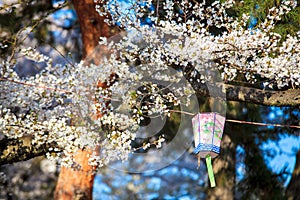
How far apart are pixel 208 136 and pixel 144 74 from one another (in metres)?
0.75

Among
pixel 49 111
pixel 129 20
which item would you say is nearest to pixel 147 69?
pixel 129 20

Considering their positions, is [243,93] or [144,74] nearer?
[243,93]

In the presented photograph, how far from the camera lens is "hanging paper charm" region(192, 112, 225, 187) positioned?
246 cm

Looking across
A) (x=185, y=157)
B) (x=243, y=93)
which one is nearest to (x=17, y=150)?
(x=243, y=93)

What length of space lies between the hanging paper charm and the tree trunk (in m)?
1.49

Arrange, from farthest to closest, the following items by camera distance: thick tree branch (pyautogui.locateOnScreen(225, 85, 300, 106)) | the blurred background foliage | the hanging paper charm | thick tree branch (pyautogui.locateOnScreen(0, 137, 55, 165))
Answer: the blurred background foliage, thick tree branch (pyautogui.locateOnScreen(0, 137, 55, 165)), thick tree branch (pyautogui.locateOnScreen(225, 85, 300, 106)), the hanging paper charm

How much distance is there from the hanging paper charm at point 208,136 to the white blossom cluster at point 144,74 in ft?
0.75

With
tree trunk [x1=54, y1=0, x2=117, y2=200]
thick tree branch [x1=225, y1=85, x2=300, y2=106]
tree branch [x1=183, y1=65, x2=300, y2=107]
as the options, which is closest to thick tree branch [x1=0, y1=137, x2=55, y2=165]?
tree trunk [x1=54, y1=0, x2=117, y2=200]

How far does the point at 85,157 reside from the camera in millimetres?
3838

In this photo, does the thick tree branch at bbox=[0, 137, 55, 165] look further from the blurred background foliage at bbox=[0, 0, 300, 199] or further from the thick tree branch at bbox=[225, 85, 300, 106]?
the thick tree branch at bbox=[225, 85, 300, 106]

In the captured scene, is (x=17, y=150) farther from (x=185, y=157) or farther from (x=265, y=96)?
(x=185, y=157)

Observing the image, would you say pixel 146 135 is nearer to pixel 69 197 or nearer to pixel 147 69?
pixel 69 197

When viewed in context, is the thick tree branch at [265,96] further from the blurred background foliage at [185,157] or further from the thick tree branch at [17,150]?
the thick tree branch at [17,150]

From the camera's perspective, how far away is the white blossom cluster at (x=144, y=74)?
8.57 ft
